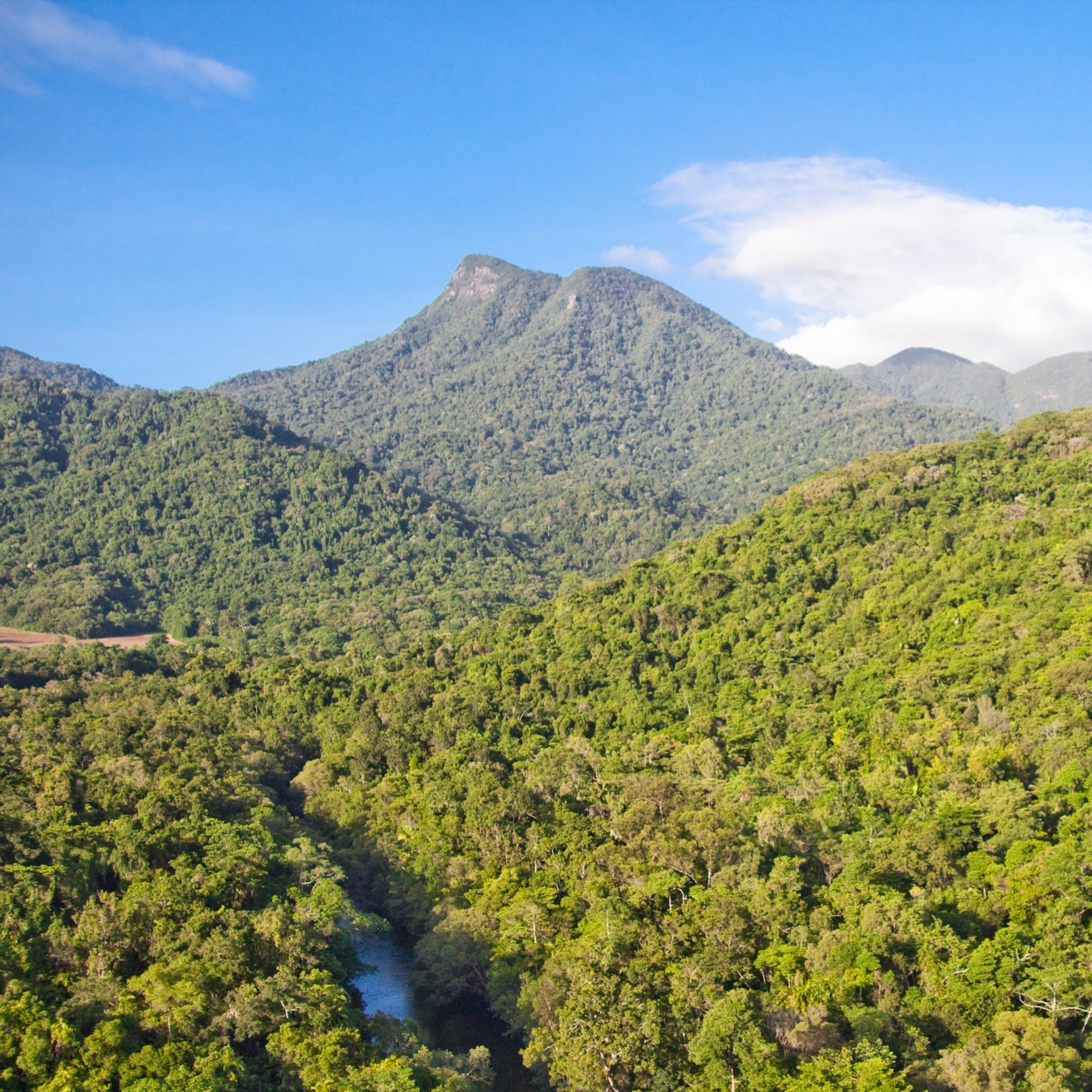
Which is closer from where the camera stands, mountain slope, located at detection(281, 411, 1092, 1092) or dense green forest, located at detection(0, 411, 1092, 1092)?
dense green forest, located at detection(0, 411, 1092, 1092)

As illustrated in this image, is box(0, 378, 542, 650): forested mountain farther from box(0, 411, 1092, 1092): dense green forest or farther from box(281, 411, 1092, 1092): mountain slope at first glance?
box(281, 411, 1092, 1092): mountain slope

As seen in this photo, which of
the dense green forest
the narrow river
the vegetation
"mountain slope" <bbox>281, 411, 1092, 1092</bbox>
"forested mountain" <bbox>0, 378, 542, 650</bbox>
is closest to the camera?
the vegetation

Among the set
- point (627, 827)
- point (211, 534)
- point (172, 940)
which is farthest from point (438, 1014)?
point (211, 534)

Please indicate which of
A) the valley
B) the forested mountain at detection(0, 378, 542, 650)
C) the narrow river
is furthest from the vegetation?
the forested mountain at detection(0, 378, 542, 650)

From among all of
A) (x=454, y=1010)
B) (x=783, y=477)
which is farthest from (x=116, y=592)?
(x=783, y=477)

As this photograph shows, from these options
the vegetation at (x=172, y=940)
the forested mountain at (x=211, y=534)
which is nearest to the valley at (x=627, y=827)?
the vegetation at (x=172, y=940)

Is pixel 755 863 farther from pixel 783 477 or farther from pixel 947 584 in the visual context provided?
pixel 783 477
